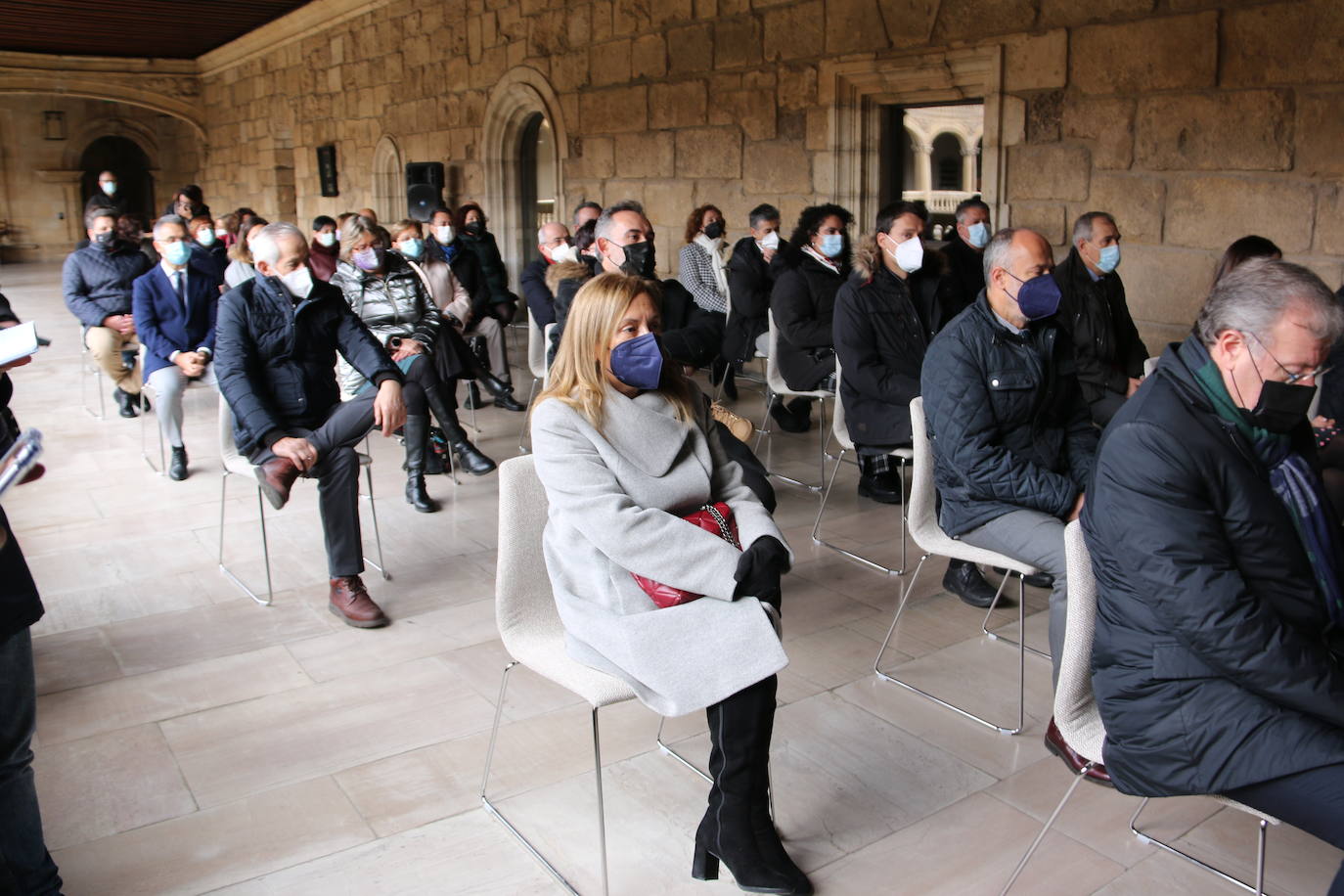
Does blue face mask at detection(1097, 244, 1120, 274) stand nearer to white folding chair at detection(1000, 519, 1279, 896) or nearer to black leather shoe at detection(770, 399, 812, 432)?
black leather shoe at detection(770, 399, 812, 432)

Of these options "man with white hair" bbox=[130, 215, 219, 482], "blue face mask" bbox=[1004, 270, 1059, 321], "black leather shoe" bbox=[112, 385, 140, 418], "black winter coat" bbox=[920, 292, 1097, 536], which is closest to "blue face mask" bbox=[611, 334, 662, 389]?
"black winter coat" bbox=[920, 292, 1097, 536]

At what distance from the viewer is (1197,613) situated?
180 centimetres

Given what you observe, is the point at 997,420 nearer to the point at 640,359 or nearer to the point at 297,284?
the point at 640,359

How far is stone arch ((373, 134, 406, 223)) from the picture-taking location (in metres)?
13.5

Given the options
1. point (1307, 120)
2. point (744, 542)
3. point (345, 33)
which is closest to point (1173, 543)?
point (744, 542)

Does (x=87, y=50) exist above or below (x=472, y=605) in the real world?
above

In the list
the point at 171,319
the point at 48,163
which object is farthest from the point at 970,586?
the point at 48,163

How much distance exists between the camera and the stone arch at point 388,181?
532 inches

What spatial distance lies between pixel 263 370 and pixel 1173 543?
2.88 meters

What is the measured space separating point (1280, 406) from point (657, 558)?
1112 mm

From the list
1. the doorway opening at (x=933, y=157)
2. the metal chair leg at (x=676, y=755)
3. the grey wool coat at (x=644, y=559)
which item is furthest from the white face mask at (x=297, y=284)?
the doorway opening at (x=933, y=157)

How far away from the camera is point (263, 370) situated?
3721mm

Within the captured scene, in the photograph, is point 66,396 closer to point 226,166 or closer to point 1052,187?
point 1052,187

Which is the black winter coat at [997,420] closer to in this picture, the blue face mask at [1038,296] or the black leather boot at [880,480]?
the blue face mask at [1038,296]
